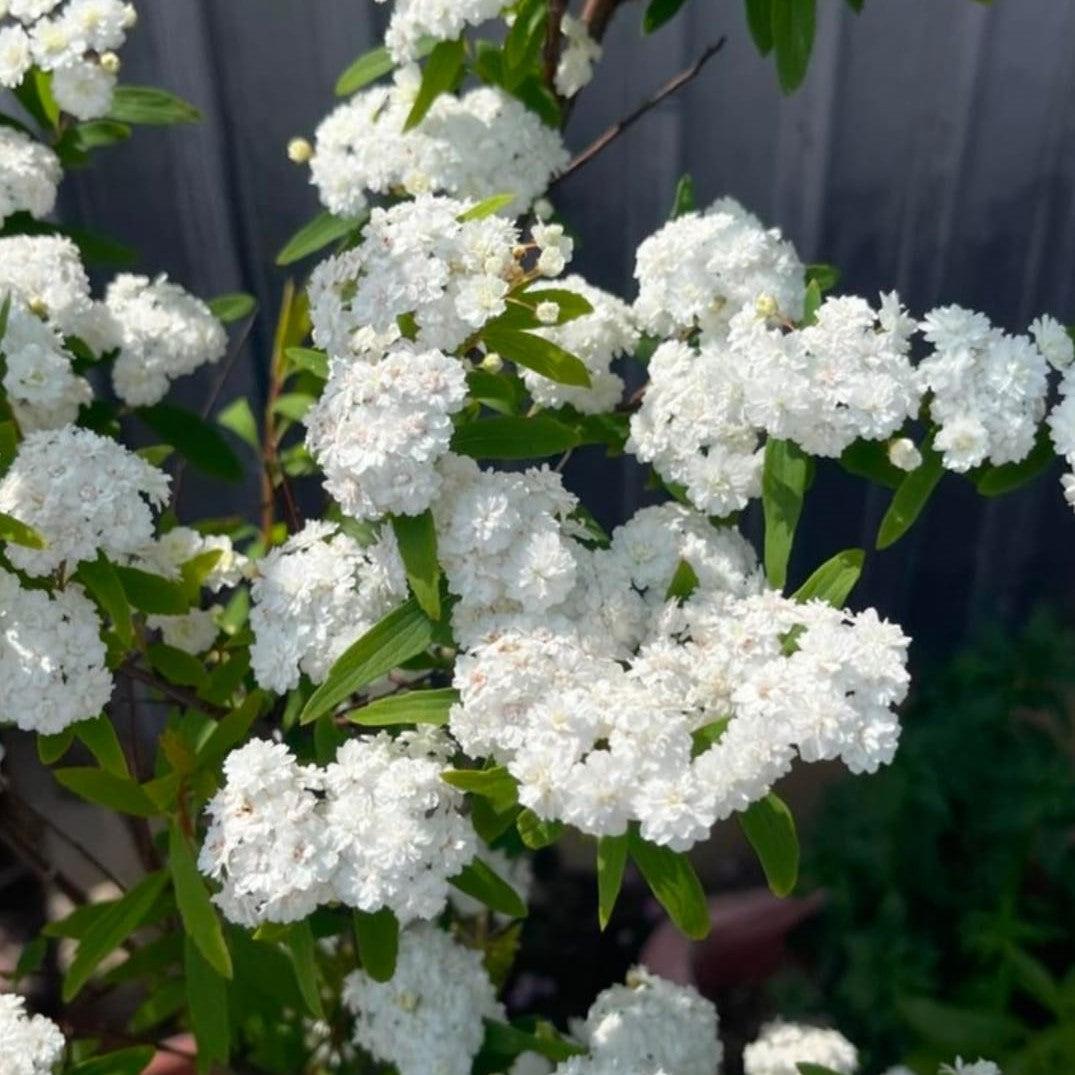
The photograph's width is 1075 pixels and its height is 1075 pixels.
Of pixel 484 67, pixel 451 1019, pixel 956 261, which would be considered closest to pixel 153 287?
pixel 484 67

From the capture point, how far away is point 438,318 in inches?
40.6

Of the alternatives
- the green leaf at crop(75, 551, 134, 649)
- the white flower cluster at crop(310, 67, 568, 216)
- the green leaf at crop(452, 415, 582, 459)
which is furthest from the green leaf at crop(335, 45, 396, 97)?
the green leaf at crop(75, 551, 134, 649)

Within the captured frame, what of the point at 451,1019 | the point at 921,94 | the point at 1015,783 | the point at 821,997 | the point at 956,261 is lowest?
the point at 821,997

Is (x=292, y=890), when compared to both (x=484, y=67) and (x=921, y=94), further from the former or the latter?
(x=921, y=94)

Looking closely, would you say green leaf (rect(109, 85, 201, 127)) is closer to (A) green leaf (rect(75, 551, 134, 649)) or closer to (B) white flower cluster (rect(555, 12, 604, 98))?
(B) white flower cluster (rect(555, 12, 604, 98))

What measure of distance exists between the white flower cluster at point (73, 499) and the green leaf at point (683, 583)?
40cm

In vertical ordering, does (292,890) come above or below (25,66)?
below

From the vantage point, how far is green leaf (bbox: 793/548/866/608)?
106 centimetres

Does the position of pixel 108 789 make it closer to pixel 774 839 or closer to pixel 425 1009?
pixel 425 1009

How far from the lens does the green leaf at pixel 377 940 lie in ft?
3.55

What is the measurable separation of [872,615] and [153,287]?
2.65ft

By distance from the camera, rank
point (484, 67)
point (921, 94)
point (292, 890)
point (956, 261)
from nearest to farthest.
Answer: point (292, 890) → point (484, 67) → point (921, 94) → point (956, 261)

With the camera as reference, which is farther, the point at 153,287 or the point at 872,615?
the point at 153,287

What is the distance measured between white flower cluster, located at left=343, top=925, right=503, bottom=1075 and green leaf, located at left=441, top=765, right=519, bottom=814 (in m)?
0.33
